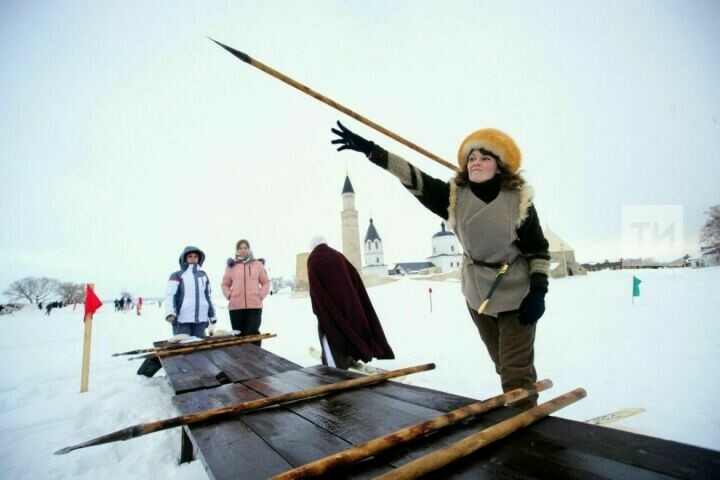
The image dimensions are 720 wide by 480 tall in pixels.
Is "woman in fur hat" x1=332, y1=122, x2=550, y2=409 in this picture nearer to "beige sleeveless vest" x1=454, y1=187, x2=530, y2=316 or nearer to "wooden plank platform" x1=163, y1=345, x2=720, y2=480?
"beige sleeveless vest" x1=454, y1=187, x2=530, y2=316

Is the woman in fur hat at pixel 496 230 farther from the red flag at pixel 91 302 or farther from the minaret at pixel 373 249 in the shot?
the minaret at pixel 373 249

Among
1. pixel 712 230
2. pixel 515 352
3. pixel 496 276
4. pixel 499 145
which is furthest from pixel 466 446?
pixel 712 230

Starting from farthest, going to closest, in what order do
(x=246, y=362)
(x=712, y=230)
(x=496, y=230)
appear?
(x=712, y=230), (x=246, y=362), (x=496, y=230)

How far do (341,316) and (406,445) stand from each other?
8.79 feet

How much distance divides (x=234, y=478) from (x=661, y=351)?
6438 millimetres

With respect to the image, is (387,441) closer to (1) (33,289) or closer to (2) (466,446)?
(2) (466,446)

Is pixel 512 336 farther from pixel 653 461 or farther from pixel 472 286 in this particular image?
pixel 653 461

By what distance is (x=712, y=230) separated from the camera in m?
38.3

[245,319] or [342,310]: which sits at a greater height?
[342,310]

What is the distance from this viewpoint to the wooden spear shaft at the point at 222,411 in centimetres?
Answer: 137

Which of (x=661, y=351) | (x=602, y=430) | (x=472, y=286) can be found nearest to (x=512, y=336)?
(x=472, y=286)

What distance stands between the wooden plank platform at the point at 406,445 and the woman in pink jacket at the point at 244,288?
3632 mm

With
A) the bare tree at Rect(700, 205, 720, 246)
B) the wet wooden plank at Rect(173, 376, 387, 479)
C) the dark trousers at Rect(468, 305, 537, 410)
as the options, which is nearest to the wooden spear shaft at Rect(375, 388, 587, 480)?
the wet wooden plank at Rect(173, 376, 387, 479)

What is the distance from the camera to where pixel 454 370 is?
4664 millimetres
